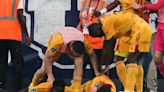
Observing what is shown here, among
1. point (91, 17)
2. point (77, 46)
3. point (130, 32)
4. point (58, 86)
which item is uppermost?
point (91, 17)

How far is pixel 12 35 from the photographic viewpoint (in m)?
7.58

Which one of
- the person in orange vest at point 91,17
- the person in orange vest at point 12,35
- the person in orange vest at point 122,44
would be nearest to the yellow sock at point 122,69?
the person in orange vest at point 122,44

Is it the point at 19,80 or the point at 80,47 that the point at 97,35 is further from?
the point at 19,80

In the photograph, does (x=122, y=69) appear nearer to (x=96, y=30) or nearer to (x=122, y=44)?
(x=122, y=44)

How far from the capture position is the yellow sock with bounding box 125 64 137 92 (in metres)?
6.73

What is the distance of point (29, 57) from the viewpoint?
865cm

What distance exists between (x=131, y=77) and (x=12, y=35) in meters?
1.71

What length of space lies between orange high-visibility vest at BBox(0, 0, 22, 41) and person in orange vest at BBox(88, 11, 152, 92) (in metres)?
1.16

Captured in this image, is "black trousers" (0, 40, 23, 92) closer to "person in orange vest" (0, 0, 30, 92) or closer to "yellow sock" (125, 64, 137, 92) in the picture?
"person in orange vest" (0, 0, 30, 92)

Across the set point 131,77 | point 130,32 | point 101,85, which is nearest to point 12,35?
point 101,85

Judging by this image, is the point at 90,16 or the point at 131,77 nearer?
the point at 131,77

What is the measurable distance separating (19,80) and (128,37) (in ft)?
5.16

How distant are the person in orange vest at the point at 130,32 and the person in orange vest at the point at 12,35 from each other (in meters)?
1.15

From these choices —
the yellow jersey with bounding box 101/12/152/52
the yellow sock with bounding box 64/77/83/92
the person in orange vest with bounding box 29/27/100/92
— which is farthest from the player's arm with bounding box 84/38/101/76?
the yellow jersey with bounding box 101/12/152/52
